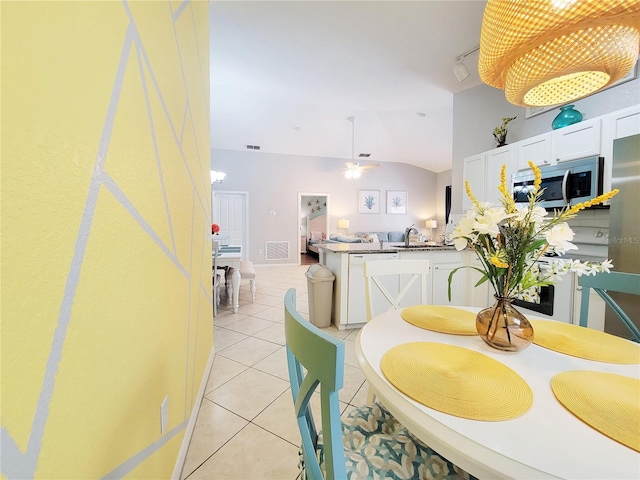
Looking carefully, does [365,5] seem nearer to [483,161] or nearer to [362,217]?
[483,161]

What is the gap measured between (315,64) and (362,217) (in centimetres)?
504

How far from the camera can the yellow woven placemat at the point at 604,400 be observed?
0.54m

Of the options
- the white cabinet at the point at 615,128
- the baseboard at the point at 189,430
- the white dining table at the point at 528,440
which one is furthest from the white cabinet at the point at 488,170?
the baseboard at the point at 189,430

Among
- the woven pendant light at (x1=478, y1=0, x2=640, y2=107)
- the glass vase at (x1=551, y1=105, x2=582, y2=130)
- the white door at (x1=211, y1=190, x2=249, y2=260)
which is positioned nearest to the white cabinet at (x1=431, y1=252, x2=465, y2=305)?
the glass vase at (x1=551, y1=105, x2=582, y2=130)

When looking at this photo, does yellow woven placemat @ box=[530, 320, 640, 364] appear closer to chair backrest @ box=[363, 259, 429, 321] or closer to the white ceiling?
chair backrest @ box=[363, 259, 429, 321]

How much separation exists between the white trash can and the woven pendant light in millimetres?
2087

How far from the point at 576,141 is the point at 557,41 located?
84.8 inches

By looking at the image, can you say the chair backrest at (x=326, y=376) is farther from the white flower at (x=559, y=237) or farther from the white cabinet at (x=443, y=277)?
the white cabinet at (x=443, y=277)

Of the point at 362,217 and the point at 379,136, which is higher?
the point at 379,136

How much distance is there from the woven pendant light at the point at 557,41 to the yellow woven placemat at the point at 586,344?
3.17ft

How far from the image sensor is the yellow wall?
1.29 feet

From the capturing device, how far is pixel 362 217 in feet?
25.8

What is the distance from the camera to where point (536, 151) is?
268 cm

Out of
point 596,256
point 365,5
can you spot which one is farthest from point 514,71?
point 596,256
